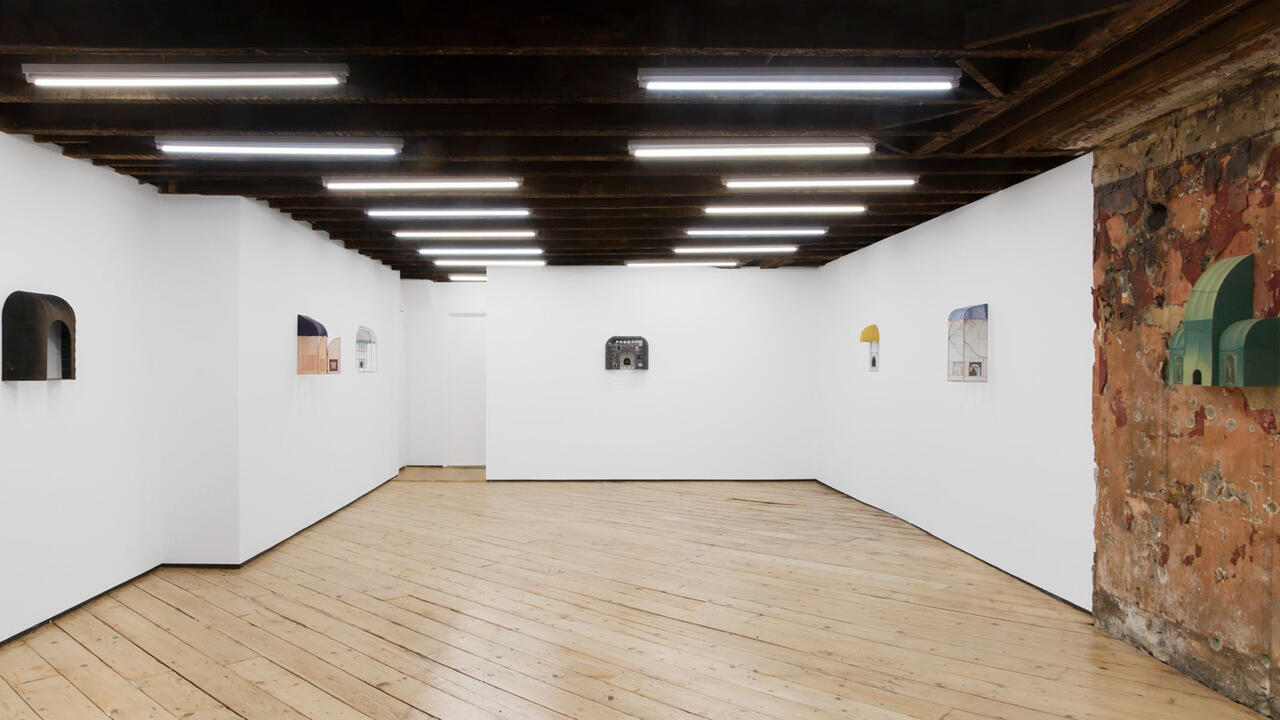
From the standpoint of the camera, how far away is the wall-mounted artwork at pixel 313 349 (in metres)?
6.73

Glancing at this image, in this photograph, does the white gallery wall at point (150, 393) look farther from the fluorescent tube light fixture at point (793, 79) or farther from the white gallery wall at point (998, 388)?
the white gallery wall at point (998, 388)

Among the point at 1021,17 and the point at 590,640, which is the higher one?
the point at 1021,17

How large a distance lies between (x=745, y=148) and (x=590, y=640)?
306 cm

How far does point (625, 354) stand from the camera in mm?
9742

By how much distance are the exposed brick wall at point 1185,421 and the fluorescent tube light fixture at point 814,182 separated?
4.09ft

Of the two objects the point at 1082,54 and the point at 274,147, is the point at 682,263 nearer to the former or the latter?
the point at 274,147

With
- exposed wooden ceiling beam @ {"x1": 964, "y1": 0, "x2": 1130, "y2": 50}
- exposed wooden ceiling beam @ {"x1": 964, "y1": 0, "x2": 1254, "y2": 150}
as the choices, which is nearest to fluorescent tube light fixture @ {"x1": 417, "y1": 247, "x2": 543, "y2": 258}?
exposed wooden ceiling beam @ {"x1": 964, "y1": 0, "x2": 1254, "y2": 150}

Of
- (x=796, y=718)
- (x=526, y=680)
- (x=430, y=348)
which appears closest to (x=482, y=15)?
(x=526, y=680)

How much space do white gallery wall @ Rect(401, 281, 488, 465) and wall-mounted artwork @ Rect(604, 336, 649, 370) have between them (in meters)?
2.50

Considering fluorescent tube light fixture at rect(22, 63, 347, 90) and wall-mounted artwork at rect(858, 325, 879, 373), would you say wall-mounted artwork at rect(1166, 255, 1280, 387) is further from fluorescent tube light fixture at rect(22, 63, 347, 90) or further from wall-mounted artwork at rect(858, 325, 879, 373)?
wall-mounted artwork at rect(858, 325, 879, 373)

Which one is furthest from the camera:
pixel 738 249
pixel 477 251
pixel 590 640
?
pixel 477 251

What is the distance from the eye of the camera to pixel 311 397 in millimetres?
7062

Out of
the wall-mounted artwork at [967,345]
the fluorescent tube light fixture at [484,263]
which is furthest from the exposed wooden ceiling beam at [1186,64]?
the fluorescent tube light fixture at [484,263]

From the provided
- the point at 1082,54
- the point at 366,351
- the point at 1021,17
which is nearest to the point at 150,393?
the point at 366,351
